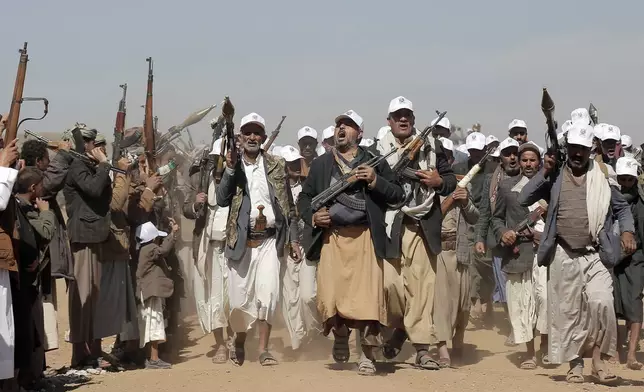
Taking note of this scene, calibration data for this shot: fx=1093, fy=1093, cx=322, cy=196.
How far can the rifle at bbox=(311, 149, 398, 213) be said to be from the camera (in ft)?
33.4

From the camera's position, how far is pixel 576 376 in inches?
395

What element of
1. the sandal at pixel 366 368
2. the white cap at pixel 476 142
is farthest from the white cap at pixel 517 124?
the sandal at pixel 366 368

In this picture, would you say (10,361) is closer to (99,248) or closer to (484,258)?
(99,248)

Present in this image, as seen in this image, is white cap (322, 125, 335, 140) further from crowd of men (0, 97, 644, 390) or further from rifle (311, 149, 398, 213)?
rifle (311, 149, 398, 213)

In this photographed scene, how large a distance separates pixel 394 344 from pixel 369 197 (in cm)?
176

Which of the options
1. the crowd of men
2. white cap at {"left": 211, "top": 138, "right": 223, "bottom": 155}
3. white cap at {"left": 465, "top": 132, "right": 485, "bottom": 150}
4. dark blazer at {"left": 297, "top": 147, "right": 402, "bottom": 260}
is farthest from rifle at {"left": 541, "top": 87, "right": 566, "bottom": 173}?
white cap at {"left": 465, "top": 132, "right": 485, "bottom": 150}

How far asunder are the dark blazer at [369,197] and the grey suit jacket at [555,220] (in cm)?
127

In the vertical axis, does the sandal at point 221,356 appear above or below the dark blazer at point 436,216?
below

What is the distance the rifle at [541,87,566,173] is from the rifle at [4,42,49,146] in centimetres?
439

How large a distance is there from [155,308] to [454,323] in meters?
3.23

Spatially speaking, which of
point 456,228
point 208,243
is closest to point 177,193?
point 208,243

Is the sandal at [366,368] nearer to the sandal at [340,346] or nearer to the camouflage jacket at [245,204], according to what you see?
the sandal at [340,346]

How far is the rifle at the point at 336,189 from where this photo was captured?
10.2m

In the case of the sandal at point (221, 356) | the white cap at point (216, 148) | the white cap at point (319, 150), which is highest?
the white cap at point (319, 150)
